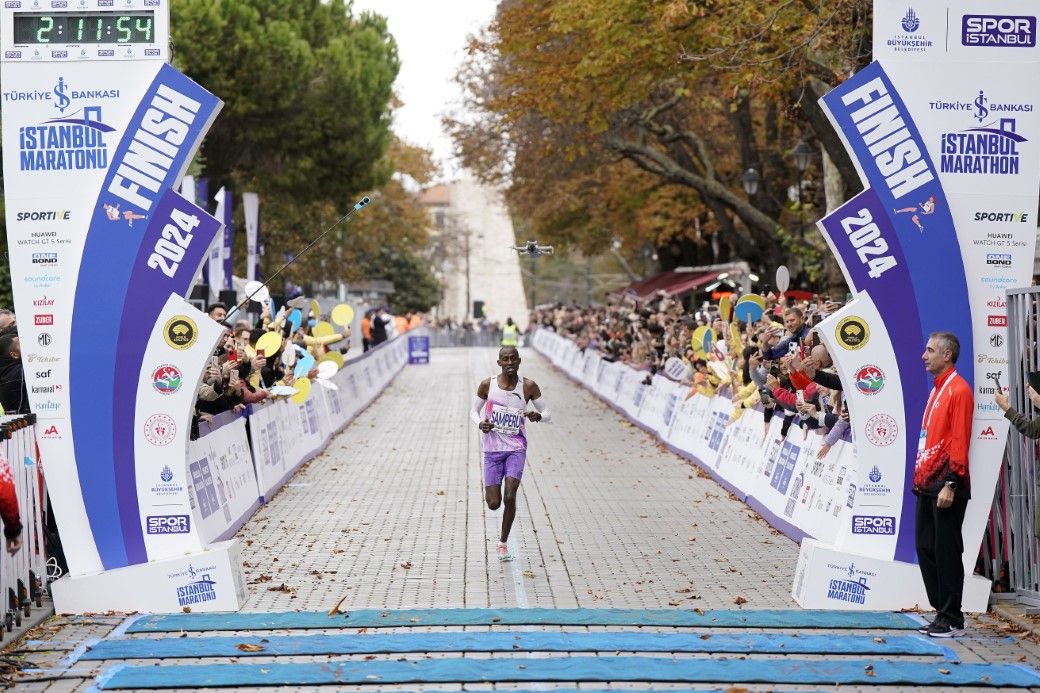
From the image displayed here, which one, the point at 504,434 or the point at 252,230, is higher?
the point at 252,230

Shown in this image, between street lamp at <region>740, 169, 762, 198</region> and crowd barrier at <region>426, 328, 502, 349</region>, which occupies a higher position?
street lamp at <region>740, 169, 762, 198</region>

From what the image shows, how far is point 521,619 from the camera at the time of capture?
9.43 metres

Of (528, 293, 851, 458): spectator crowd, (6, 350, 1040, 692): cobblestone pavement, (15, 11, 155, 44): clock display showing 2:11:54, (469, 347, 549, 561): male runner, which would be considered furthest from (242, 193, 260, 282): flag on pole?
(15, 11, 155, 44): clock display showing 2:11:54

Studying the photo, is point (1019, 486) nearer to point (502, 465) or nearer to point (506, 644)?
point (506, 644)

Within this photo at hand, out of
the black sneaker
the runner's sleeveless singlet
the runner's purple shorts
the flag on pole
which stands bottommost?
the black sneaker

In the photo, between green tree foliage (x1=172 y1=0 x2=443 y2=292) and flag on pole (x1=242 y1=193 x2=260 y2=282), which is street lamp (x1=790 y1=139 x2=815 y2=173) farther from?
green tree foliage (x1=172 y1=0 x2=443 y2=292)

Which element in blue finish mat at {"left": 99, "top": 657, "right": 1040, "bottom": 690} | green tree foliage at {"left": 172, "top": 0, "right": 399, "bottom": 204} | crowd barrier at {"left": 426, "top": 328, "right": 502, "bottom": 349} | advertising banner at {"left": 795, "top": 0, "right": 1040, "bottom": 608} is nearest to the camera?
blue finish mat at {"left": 99, "top": 657, "right": 1040, "bottom": 690}

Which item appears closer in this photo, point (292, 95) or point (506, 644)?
point (506, 644)

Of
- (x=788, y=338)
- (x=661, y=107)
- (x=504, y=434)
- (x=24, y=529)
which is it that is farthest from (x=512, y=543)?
(x=661, y=107)

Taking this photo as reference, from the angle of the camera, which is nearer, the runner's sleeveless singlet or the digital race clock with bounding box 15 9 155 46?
the digital race clock with bounding box 15 9 155 46

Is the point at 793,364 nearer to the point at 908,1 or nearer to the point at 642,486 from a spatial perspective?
the point at 908,1

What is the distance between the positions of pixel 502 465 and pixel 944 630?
4.30 m

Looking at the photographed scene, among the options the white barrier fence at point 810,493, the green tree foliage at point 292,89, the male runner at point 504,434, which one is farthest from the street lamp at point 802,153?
the green tree foliage at point 292,89

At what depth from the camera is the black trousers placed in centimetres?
914
